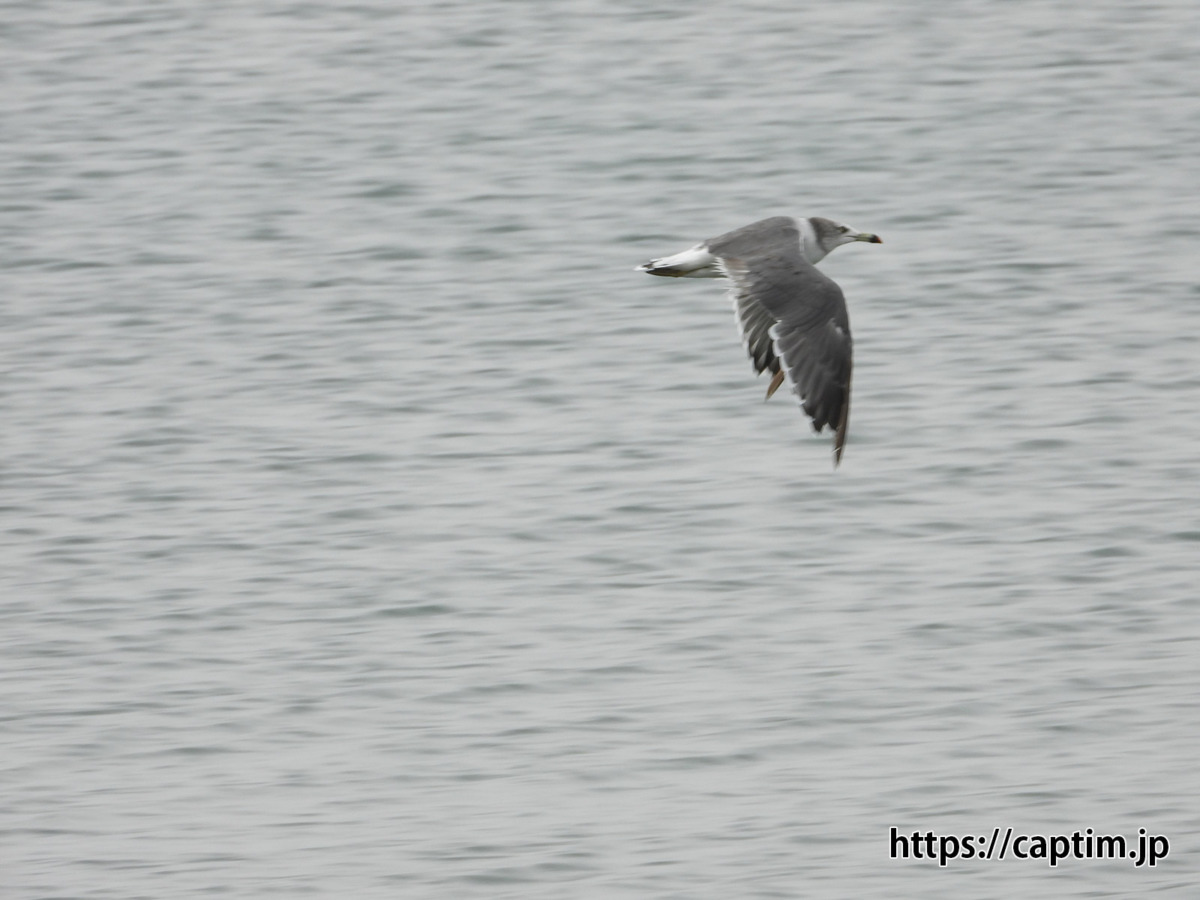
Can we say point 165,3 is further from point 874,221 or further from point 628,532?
point 628,532

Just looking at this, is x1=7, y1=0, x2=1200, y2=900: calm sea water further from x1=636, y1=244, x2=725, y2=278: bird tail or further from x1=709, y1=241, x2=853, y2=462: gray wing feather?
x1=636, y1=244, x2=725, y2=278: bird tail

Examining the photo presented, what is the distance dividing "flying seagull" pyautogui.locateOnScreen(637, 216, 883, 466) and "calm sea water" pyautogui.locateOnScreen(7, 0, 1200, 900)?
192cm

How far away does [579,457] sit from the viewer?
42.0 feet

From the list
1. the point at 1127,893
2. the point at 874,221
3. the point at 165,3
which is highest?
the point at 165,3

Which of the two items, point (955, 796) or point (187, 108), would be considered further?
point (187, 108)

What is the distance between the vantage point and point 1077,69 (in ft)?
59.2

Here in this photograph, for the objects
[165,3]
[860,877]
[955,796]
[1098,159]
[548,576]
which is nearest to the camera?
[860,877]

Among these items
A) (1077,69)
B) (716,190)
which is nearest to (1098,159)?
(1077,69)

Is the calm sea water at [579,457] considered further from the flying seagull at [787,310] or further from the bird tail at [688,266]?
the bird tail at [688,266]

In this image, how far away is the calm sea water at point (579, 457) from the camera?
32.0 feet

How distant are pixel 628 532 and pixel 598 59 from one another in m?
7.44

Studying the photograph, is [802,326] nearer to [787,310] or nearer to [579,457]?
[787,310]

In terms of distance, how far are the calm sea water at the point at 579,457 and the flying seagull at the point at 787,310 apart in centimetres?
192

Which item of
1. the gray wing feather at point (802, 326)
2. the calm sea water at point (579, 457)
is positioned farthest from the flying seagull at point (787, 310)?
the calm sea water at point (579, 457)
